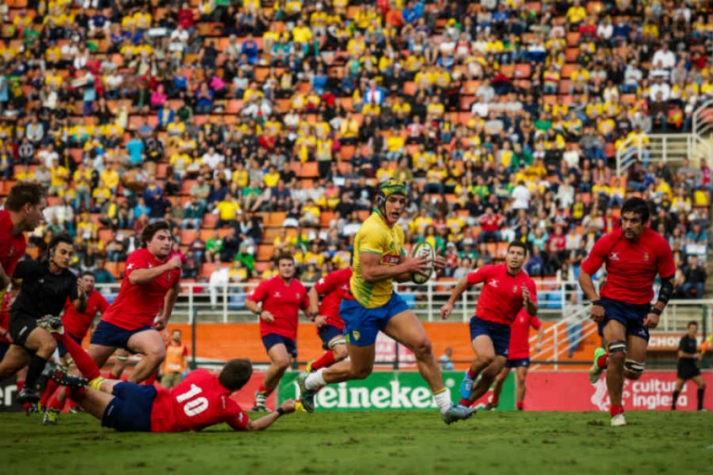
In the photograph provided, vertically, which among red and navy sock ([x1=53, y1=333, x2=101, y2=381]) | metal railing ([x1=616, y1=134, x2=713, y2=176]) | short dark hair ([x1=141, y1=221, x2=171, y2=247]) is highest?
metal railing ([x1=616, y1=134, x2=713, y2=176])

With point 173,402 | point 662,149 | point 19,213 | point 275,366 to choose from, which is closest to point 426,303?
point 275,366

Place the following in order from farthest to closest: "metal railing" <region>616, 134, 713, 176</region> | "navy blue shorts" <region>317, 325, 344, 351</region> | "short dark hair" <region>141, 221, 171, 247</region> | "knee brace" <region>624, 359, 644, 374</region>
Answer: "metal railing" <region>616, 134, 713, 176</region> < "navy blue shorts" <region>317, 325, 344, 351</region> < "short dark hair" <region>141, 221, 171, 247</region> < "knee brace" <region>624, 359, 644, 374</region>

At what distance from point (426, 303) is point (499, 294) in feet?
27.6

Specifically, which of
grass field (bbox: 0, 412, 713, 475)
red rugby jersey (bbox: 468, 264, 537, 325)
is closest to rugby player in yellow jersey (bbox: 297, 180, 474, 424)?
grass field (bbox: 0, 412, 713, 475)

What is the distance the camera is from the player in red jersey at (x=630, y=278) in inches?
479

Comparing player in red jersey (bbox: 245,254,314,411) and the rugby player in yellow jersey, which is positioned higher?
the rugby player in yellow jersey

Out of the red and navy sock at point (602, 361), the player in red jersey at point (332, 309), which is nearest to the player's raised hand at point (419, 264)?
the red and navy sock at point (602, 361)

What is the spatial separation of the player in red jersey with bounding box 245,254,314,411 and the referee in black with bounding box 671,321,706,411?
7972 mm

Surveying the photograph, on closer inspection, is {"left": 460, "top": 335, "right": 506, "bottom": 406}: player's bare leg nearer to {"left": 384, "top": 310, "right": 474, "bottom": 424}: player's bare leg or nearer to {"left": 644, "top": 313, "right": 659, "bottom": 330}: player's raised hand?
{"left": 644, "top": 313, "right": 659, "bottom": 330}: player's raised hand

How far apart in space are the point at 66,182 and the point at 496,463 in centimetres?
2411

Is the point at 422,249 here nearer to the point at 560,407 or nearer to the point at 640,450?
the point at 640,450

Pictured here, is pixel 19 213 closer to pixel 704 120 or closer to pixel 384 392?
pixel 384 392

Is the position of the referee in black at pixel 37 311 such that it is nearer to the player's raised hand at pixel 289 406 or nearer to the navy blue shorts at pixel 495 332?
the player's raised hand at pixel 289 406

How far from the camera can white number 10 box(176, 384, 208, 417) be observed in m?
10.6
